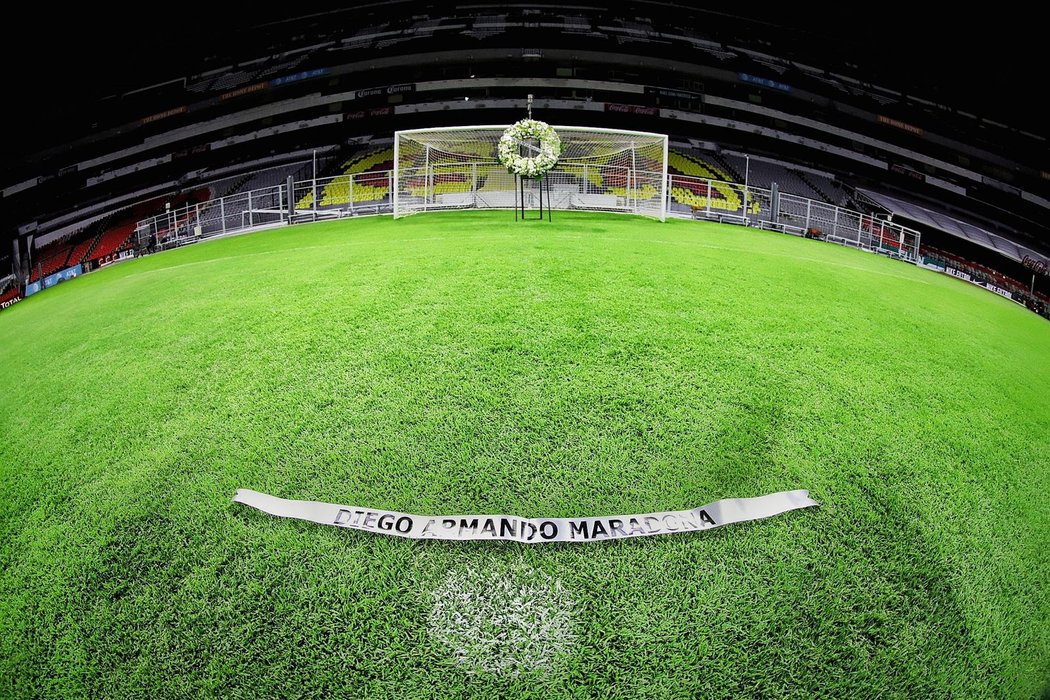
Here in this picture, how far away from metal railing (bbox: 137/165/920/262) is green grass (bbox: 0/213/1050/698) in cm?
874

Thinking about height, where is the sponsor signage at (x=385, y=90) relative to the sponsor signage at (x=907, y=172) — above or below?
above

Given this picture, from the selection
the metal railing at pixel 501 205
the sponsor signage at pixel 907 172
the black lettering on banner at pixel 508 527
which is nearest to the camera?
the black lettering on banner at pixel 508 527

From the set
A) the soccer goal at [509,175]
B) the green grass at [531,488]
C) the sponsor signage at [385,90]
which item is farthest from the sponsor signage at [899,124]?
the green grass at [531,488]

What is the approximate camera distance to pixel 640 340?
2.77 meters

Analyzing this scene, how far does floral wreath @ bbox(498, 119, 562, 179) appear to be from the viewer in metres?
7.60

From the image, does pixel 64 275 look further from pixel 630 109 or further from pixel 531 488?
Result: pixel 630 109

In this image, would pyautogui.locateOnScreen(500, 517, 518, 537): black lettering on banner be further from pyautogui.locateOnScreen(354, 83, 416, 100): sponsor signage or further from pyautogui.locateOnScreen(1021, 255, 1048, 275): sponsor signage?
pyautogui.locateOnScreen(354, 83, 416, 100): sponsor signage

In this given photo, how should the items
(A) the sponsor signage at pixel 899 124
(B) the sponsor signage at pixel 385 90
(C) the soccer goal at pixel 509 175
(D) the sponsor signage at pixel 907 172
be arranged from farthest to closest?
1. (B) the sponsor signage at pixel 385 90
2. (D) the sponsor signage at pixel 907 172
3. (A) the sponsor signage at pixel 899 124
4. (C) the soccer goal at pixel 509 175

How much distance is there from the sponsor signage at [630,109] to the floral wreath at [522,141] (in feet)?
52.8

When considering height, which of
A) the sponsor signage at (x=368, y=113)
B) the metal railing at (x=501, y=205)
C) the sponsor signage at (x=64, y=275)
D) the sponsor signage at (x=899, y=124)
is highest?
the sponsor signage at (x=368, y=113)

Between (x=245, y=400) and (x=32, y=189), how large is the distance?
84.1 feet

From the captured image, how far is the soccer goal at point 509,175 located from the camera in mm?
11172

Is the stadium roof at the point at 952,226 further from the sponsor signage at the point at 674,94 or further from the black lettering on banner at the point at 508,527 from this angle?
the black lettering on banner at the point at 508,527

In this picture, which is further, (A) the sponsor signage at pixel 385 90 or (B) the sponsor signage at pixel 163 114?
(A) the sponsor signage at pixel 385 90
